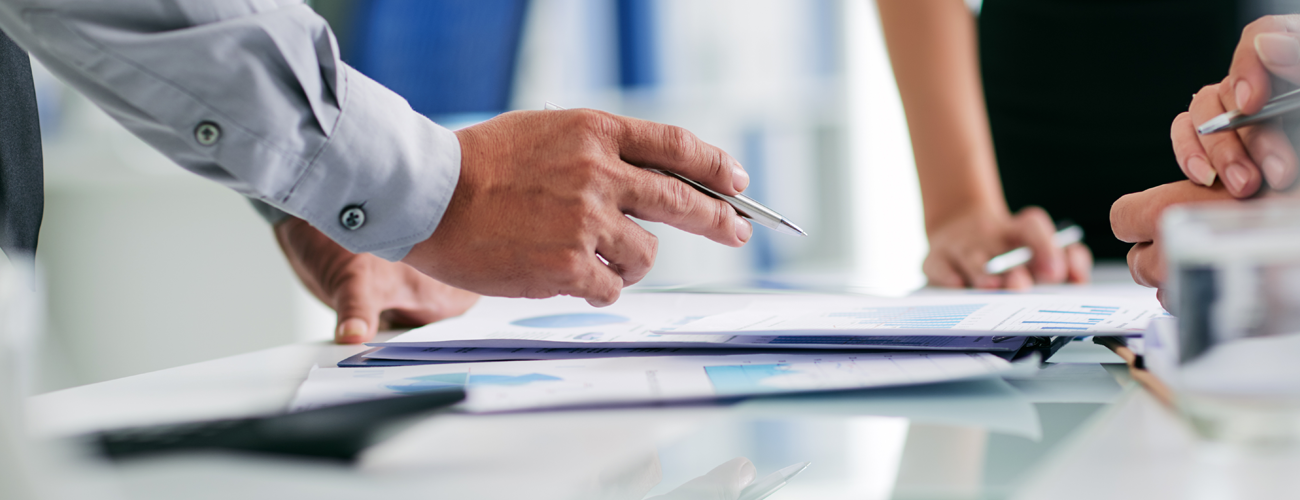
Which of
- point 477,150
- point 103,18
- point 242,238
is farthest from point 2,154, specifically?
point 242,238

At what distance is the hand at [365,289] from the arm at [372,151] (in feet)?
0.63

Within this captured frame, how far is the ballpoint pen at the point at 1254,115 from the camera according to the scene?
19.5 inches

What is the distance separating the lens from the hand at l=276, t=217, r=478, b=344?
2.53 ft

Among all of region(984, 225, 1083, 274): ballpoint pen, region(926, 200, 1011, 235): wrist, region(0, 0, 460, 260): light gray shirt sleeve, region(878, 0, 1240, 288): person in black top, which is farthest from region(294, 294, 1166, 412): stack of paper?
region(878, 0, 1240, 288): person in black top

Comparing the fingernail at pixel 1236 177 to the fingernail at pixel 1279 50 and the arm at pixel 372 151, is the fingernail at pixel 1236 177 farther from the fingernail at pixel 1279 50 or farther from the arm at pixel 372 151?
the arm at pixel 372 151

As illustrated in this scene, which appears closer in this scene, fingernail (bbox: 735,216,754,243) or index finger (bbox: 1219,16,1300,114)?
index finger (bbox: 1219,16,1300,114)

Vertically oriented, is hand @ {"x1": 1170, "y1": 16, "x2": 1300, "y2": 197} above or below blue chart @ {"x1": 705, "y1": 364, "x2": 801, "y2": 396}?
above

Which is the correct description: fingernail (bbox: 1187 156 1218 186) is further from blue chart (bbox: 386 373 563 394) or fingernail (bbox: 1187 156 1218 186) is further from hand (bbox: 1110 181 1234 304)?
blue chart (bbox: 386 373 563 394)

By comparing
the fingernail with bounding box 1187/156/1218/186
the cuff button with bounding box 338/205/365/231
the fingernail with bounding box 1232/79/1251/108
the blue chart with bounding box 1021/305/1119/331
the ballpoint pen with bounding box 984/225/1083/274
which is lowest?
the blue chart with bounding box 1021/305/1119/331

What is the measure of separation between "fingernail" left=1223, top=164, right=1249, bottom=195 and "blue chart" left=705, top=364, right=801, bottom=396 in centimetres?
34

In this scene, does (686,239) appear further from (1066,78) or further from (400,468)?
(400,468)

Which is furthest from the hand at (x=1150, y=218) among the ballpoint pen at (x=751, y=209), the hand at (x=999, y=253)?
the hand at (x=999, y=253)

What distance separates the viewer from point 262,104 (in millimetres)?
532

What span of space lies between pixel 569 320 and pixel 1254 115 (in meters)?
0.52
